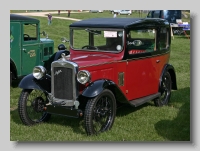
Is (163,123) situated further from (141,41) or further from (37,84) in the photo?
(37,84)

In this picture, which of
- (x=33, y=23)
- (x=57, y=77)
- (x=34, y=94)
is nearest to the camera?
(x=57, y=77)

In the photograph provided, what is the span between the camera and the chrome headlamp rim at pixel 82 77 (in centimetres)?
493

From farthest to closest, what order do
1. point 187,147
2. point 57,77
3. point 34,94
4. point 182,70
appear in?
point 182,70, point 34,94, point 57,77, point 187,147

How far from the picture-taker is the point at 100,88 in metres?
4.98

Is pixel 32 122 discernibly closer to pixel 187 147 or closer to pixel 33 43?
pixel 187 147

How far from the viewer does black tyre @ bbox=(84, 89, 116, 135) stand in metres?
4.89

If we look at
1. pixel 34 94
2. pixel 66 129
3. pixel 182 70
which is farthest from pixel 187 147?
pixel 182 70

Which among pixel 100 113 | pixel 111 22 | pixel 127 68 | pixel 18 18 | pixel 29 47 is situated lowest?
pixel 100 113

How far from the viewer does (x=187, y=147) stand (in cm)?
487

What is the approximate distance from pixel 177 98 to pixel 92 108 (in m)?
3.24

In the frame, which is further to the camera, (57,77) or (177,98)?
(177,98)

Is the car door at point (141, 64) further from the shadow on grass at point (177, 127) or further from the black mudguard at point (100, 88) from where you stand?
→ the shadow on grass at point (177, 127)

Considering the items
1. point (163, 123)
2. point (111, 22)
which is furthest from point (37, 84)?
point (163, 123)

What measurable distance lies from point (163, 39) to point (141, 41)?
3.13 feet
